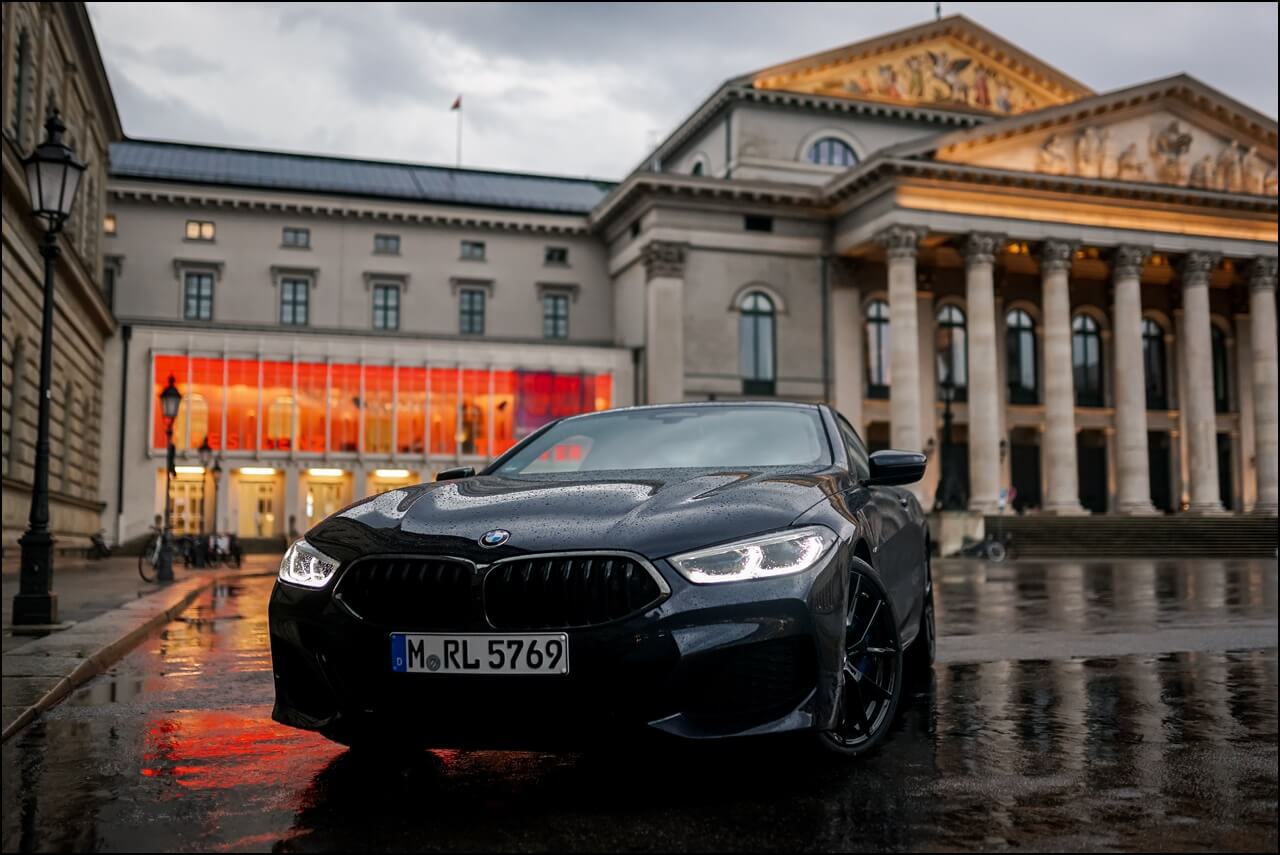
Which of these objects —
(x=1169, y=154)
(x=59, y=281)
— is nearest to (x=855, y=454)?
(x=59, y=281)

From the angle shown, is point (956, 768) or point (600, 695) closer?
point (600, 695)

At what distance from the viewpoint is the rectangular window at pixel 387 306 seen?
2188 inches

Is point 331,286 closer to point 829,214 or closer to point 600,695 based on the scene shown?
point 829,214

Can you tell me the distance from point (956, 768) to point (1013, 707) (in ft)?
6.73

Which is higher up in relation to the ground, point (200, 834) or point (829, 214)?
point (829, 214)

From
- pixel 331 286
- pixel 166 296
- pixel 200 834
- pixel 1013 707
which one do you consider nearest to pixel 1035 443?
pixel 331 286

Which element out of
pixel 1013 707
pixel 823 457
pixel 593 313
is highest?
pixel 593 313

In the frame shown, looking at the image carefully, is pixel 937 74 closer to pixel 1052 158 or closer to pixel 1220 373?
pixel 1052 158

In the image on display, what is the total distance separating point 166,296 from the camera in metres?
53.3

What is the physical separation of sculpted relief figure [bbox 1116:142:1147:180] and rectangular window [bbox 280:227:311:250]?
3413 centimetres

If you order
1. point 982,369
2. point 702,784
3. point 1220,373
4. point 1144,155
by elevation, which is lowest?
point 702,784

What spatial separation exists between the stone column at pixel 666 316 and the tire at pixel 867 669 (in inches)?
1750

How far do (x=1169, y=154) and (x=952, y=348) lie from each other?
1169 centimetres

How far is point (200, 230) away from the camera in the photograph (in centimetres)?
5388
